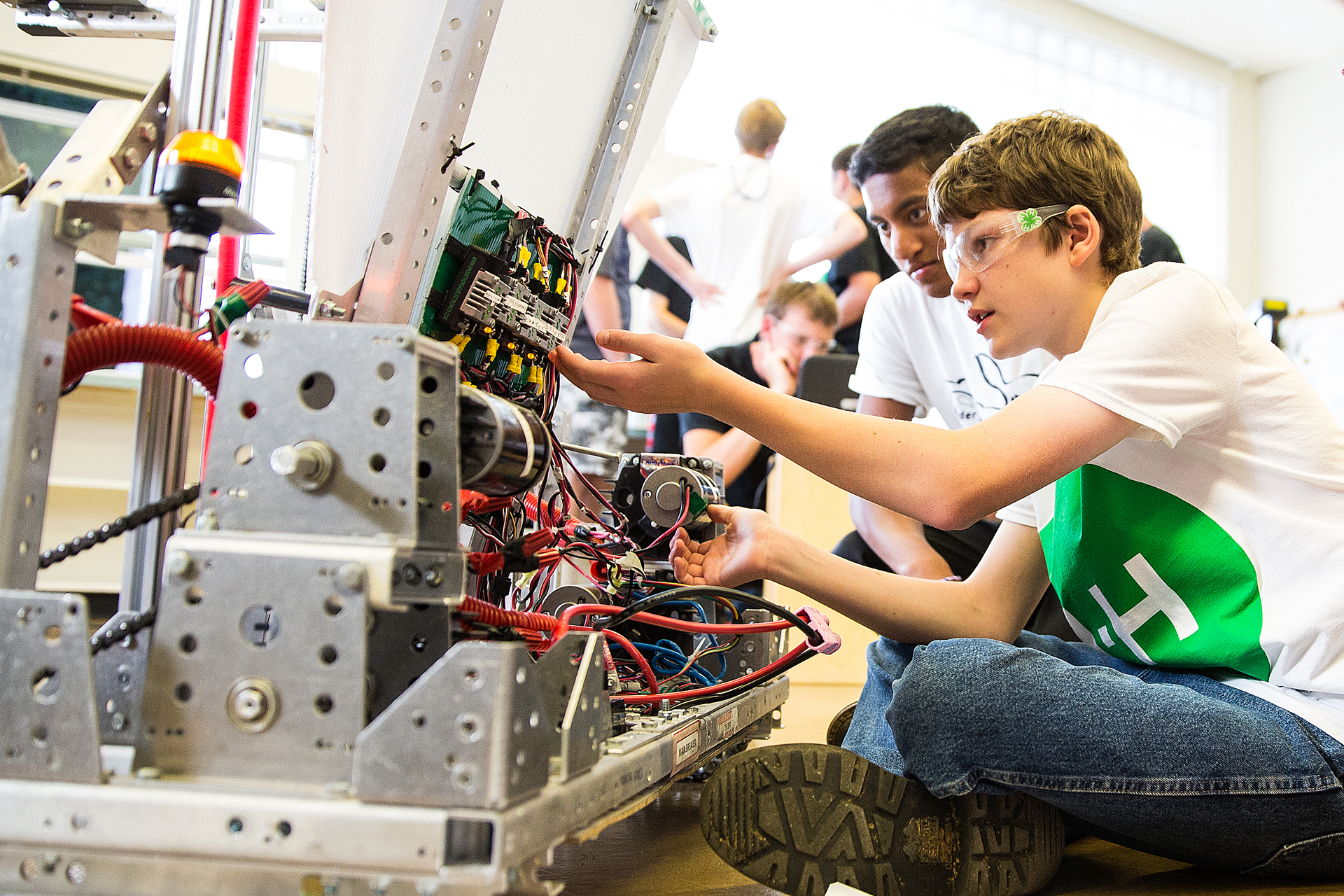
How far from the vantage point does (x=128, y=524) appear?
75cm

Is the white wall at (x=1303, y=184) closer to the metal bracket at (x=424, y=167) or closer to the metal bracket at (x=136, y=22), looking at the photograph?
the metal bracket at (x=136, y=22)

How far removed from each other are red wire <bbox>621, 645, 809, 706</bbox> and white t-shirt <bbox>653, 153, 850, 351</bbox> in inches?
104

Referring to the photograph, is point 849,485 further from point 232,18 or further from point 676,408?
point 232,18

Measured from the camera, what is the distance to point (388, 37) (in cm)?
92

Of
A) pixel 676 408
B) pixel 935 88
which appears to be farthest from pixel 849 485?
pixel 935 88

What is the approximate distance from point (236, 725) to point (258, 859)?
9 cm

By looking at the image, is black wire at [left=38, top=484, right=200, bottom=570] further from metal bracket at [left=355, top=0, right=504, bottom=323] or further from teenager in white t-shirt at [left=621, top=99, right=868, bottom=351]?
teenager in white t-shirt at [left=621, top=99, right=868, bottom=351]

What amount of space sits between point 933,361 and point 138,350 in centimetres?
162

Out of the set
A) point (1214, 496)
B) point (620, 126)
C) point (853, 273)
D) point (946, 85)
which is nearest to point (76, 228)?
point (620, 126)

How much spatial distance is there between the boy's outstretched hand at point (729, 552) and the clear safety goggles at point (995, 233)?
44cm

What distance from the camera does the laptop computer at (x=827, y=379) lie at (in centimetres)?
309

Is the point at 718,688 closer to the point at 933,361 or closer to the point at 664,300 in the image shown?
the point at 933,361

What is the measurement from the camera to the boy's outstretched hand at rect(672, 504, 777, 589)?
1.33m

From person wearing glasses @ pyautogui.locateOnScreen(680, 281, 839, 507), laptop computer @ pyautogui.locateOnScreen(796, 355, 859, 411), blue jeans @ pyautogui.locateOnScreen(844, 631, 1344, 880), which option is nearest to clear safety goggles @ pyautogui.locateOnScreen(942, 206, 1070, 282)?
blue jeans @ pyautogui.locateOnScreen(844, 631, 1344, 880)
